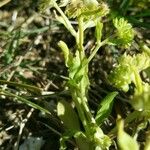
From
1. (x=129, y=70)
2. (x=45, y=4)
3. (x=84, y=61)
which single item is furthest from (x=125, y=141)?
(x=45, y=4)

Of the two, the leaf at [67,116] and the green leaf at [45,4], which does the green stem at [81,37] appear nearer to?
the green leaf at [45,4]

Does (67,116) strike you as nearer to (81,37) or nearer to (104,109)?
(104,109)

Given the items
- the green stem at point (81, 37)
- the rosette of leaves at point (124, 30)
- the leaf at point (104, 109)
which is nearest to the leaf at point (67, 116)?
the leaf at point (104, 109)

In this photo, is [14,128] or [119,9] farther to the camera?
[119,9]

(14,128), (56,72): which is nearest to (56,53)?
(56,72)

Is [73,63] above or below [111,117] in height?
above

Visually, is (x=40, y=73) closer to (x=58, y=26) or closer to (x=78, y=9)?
(x=58, y=26)

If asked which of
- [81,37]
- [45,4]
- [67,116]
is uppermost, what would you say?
[45,4]
